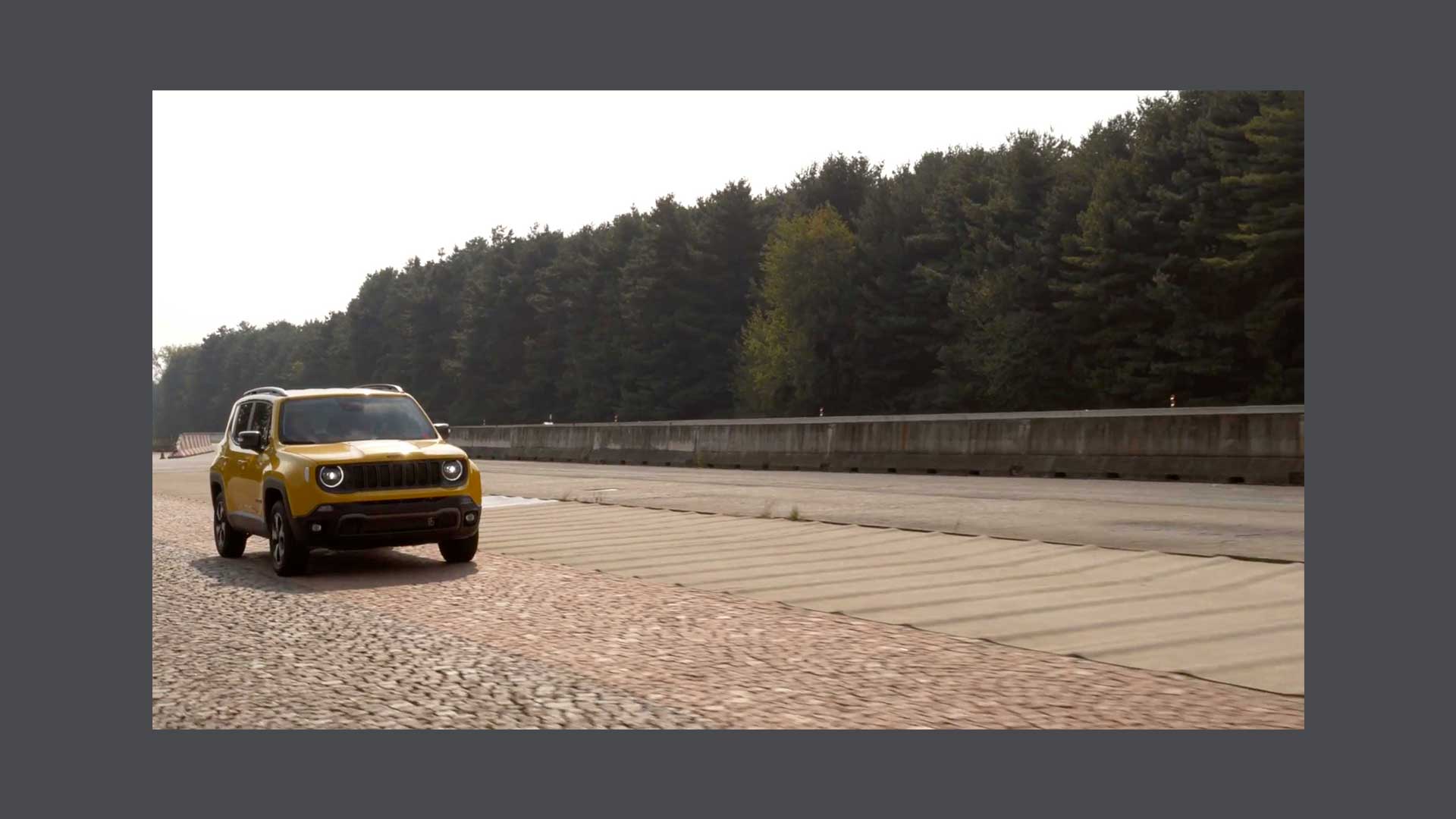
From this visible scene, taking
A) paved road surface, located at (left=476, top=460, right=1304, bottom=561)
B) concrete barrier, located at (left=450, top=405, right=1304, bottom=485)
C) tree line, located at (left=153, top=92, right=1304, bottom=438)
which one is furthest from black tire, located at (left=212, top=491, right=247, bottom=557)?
tree line, located at (left=153, top=92, right=1304, bottom=438)

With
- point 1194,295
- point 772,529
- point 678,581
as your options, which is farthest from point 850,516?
point 1194,295

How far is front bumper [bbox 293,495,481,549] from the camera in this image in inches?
490

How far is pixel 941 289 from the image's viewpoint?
78.2 meters

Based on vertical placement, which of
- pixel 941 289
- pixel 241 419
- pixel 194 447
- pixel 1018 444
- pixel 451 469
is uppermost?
pixel 941 289

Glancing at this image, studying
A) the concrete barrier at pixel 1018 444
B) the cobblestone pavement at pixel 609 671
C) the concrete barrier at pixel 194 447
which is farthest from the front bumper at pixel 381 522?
the concrete barrier at pixel 194 447

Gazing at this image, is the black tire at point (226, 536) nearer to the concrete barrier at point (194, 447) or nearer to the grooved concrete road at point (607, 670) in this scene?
the grooved concrete road at point (607, 670)

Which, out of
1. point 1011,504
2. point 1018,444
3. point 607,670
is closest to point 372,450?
point 607,670

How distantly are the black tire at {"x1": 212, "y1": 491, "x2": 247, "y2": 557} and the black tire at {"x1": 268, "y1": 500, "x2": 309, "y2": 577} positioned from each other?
1.63 m

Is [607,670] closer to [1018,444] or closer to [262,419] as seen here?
[262,419]

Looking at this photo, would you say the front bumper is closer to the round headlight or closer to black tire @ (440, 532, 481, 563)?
the round headlight

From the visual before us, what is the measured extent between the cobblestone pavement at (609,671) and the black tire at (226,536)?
3.46m

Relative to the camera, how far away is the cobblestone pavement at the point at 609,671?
21.0 feet

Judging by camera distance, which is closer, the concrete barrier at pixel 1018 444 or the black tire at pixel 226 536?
the black tire at pixel 226 536

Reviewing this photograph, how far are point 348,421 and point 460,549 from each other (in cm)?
172
